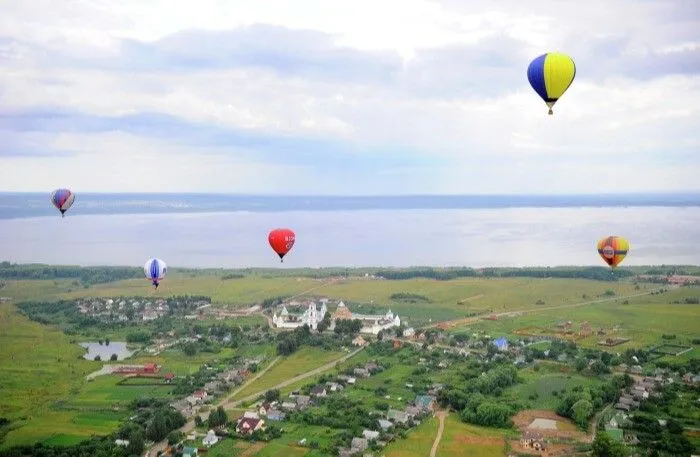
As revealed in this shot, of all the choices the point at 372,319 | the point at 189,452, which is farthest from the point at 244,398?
the point at 372,319

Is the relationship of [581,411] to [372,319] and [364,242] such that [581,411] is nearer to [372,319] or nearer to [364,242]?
[372,319]

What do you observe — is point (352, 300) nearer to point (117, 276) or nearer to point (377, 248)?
point (117, 276)

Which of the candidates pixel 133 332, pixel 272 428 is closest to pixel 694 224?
pixel 133 332

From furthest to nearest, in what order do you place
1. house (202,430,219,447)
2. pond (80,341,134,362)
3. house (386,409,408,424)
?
1. pond (80,341,134,362)
2. house (386,409,408,424)
3. house (202,430,219,447)

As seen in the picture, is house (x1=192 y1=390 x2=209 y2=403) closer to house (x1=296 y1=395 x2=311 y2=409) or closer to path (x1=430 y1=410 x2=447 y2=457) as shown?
house (x1=296 y1=395 x2=311 y2=409)

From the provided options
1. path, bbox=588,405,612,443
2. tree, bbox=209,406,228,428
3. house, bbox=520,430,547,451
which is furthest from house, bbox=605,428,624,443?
tree, bbox=209,406,228,428
